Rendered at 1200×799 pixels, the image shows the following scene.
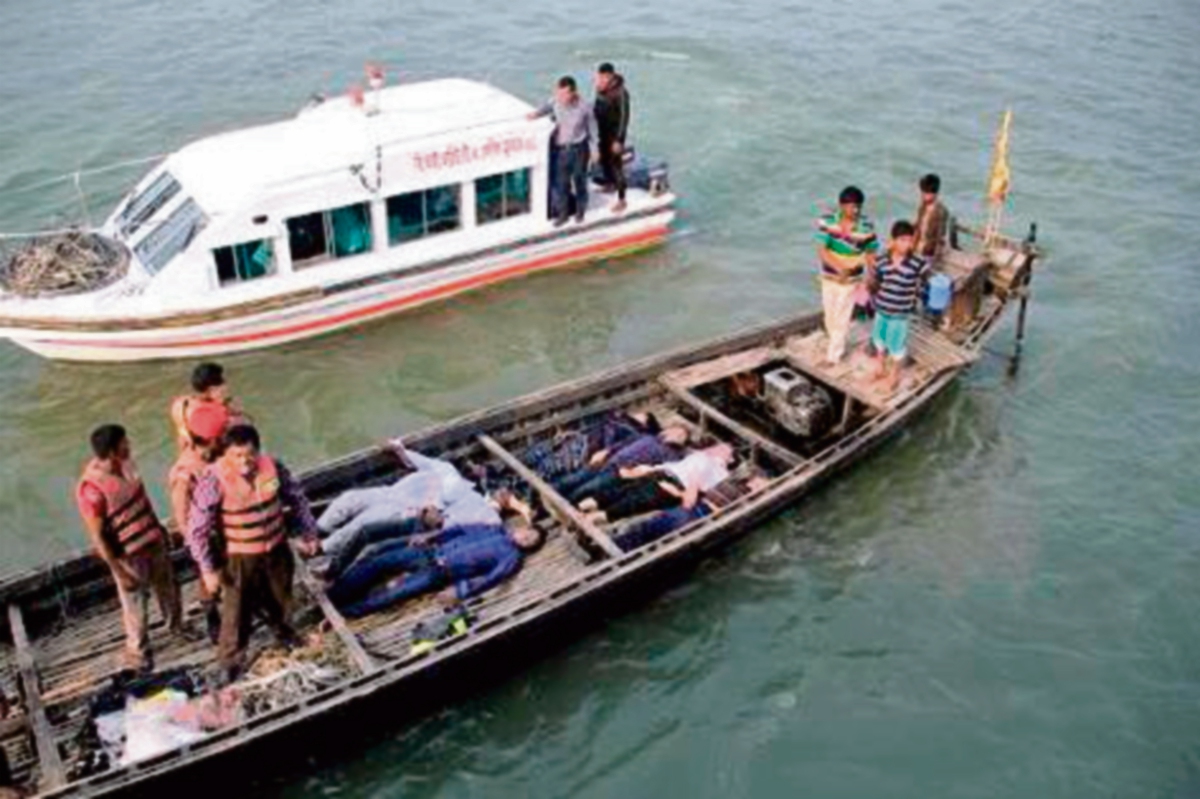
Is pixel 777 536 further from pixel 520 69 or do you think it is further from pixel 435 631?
pixel 520 69

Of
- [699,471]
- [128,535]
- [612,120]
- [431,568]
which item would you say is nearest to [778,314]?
[612,120]

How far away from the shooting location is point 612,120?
17.1m

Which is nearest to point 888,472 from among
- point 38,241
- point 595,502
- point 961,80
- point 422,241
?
point 595,502

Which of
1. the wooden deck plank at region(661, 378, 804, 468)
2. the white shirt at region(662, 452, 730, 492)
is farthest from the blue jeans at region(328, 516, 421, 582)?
the wooden deck plank at region(661, 378, 804, 468)

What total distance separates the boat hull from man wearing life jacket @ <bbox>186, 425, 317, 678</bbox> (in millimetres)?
6099

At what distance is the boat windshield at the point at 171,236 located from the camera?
14.5 m

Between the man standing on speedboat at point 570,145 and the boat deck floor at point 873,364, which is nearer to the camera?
the boat deck floor at point 873,364

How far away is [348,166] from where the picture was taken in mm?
14875

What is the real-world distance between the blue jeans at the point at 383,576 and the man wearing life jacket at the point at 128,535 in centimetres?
146

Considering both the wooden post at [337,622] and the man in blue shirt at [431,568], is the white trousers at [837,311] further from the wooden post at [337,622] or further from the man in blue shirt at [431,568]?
the wooden post at [337,622]

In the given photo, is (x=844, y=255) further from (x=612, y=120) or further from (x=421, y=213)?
(x=421, y=213)

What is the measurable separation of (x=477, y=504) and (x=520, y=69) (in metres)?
16.7

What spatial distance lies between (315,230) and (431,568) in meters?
6.54

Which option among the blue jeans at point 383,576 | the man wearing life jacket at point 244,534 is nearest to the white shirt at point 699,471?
the blue jeans at point 383,576
